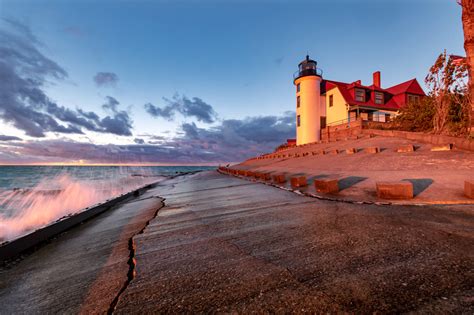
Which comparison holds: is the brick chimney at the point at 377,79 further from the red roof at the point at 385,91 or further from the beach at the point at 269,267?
the beach at the point at 269,267

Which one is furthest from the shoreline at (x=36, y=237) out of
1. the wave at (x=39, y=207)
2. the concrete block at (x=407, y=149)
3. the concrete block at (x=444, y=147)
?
the concrete block at (x=444, y=147)

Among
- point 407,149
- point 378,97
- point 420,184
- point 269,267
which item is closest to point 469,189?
point 420,184

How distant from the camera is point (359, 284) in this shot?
1.85m

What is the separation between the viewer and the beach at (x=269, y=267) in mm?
1731

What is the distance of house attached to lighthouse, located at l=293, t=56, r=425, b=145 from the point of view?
27922mm

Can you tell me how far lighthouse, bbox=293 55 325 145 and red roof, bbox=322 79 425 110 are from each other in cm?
237

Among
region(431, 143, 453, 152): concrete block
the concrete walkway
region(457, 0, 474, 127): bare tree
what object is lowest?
the concrete walkway

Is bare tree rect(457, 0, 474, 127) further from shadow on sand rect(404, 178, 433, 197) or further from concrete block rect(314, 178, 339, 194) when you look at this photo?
concrete block rect(314, 178, 339, 194)

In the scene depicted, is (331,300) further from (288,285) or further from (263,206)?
(263,206)

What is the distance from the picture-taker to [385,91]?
99.3 ft

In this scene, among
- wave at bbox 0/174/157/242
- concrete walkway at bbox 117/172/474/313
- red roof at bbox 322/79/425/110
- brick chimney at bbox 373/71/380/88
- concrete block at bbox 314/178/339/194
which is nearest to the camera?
concrete walkway at bbox 117/172/474/313

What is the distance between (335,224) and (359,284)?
173 centimetres

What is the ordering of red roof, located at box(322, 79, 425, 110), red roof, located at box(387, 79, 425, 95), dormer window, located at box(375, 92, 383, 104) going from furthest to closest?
red roof, located at box(387, 79, 425, 95) < dormer window, located at box(375, 92, 383, 104) < red roof, located at box(322, 79, 425, 110)

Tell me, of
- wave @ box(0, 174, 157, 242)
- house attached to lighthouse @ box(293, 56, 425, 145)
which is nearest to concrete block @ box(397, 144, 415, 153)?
wave @ box(0, 174, 157, 242)
